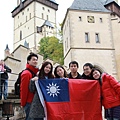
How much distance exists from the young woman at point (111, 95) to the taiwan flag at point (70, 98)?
0.54ft

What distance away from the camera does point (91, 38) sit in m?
23.7

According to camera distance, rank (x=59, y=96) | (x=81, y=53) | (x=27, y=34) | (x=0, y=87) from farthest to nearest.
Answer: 1. (x=27, y=34)
2. (x=81, y=53)
3. (x=0, y=87)
4. (x=59, y=96)

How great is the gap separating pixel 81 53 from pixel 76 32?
2459mm

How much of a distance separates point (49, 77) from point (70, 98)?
60 centimetres

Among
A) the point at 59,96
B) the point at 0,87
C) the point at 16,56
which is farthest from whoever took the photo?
the point at 16,56

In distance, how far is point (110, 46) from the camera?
77.7ft

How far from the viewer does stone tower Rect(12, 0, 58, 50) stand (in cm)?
6375

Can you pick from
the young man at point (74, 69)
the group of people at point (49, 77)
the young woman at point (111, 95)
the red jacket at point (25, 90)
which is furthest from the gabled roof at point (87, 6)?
the red jacket at point (25, 90)

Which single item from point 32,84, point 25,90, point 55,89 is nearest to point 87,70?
point 55,89

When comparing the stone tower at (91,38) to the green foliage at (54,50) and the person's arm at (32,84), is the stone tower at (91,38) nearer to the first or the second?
the green foliage at (54,50)

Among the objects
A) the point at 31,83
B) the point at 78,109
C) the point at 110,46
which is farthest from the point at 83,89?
the point at 110,46

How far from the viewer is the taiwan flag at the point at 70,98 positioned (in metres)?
3.97

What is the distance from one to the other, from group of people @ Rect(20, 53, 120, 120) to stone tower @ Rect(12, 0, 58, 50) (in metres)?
56.9

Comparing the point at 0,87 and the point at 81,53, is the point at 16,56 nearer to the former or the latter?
the point at 0,87
